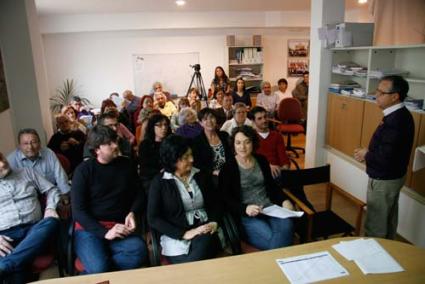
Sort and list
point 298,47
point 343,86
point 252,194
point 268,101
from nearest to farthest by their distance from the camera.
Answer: point 252,194 < point 343,86 < point 268,101 < point 298,47

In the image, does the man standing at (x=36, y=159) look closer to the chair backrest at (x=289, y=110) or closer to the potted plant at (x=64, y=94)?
the chair backrest at (x=289, y=110)

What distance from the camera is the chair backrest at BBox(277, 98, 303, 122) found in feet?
19.0

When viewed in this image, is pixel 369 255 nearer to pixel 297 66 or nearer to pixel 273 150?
pixel 273 150

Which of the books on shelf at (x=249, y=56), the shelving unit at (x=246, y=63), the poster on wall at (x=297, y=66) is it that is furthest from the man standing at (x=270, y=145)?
Answer: the poster on wall at (x=297, y=66)

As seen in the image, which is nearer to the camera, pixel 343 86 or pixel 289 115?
pixel 343 86

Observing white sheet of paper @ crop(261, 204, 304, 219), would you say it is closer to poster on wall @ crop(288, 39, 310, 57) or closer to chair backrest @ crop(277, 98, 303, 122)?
chair backrest @ crop(277, 98, 303, 122)

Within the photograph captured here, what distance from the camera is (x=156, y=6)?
21.2 ft

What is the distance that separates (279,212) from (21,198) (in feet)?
6.04

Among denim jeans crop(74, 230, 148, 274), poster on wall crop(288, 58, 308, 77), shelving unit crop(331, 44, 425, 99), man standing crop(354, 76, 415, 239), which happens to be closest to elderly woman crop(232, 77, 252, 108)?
poster on wall crop(288, 58, 308, 77)

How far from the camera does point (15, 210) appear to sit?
2.29m

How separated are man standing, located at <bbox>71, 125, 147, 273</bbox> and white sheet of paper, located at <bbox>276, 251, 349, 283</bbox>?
103 centimetres

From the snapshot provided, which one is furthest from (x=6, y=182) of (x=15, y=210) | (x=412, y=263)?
(x=412, y=263)

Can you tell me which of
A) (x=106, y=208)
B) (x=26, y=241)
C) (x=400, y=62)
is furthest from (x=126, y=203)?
(x=400, y=62)

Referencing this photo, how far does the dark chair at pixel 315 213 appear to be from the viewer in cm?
246
